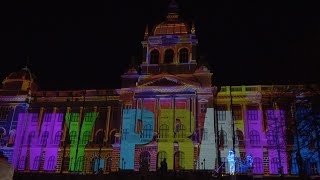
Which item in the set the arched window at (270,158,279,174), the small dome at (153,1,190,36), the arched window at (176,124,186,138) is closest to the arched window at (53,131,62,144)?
the arched window at (176,124,186,138)

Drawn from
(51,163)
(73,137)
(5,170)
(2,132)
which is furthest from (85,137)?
(5,170)

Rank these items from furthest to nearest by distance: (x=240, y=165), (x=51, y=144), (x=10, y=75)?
(x=10, y=75) < (x=51, y=144) < (x=240, y=165)

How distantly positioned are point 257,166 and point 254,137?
419 centimetres

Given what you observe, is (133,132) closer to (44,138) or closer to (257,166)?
(44,138)

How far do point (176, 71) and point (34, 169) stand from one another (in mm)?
26298

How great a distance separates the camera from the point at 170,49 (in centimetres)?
5562

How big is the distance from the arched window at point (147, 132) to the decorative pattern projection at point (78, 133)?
9258 millimetres

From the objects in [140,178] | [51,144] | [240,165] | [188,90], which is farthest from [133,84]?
[140,178]

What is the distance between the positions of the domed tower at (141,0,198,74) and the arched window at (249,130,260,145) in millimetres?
12733

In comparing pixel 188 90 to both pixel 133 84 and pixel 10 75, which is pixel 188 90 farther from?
pixel 10 75

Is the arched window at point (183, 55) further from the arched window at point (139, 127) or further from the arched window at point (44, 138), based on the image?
the arched window at point (44, 138)

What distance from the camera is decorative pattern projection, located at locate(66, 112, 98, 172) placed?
53.2 meters

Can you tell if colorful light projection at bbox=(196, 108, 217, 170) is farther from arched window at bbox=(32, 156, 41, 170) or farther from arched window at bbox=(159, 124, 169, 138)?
arched window at bbox=(32, 156, 41, 170)

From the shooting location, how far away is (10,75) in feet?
200
